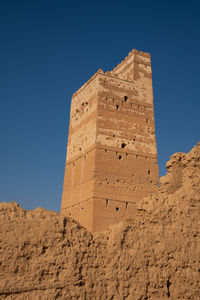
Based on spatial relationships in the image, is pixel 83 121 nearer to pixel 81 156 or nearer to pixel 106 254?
pixel 81 156

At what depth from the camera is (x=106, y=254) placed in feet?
25.0

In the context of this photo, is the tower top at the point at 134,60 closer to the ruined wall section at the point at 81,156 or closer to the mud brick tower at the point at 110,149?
the mud brick tower at the point at 110,149

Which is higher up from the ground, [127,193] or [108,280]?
[127,193]

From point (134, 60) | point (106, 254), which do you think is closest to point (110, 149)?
point (134, 60)

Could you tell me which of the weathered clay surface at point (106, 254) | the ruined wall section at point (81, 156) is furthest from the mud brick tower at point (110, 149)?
the weathered clay surface at point (106, 254)

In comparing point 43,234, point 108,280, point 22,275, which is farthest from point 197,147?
point 22,275

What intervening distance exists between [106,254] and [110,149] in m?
8.44

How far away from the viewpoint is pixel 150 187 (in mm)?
16062

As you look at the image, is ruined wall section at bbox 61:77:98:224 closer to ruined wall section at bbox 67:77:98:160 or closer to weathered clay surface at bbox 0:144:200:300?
ruined wall section at bbox 67:77:98:160

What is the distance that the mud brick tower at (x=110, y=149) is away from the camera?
48.4 ft

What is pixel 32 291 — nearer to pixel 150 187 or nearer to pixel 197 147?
pixel 197 147

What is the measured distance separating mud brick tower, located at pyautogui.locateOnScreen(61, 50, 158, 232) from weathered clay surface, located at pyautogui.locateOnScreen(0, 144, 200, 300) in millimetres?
5606

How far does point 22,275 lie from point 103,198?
8.27 metres

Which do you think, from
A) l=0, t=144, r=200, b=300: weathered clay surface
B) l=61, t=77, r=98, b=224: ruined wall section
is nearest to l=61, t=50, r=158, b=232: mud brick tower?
l=61, t=77, r=98, b=224: ruined wall section
